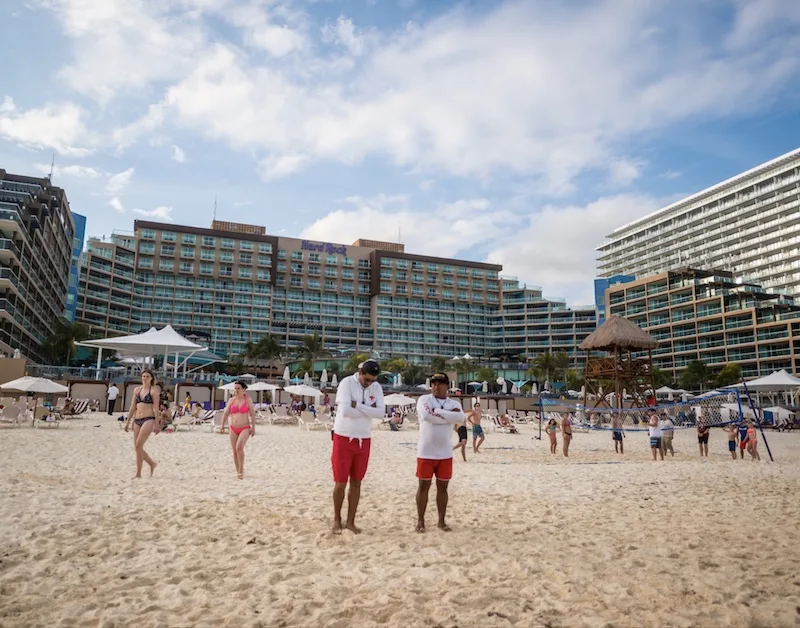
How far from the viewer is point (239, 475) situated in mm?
8797

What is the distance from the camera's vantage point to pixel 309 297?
310 ft

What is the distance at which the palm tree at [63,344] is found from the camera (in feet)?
180

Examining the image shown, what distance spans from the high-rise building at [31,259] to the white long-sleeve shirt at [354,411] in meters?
47.4

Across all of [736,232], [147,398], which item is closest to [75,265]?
[147,398]

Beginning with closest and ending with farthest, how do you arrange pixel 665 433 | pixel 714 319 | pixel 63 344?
pixel 665 433, pixel 63 344, pixel 714 319

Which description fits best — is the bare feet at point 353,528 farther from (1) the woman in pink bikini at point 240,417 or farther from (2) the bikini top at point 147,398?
(2) the bikini top at point 147,398

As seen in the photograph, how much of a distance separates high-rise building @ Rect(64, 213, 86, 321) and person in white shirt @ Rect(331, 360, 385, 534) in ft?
258

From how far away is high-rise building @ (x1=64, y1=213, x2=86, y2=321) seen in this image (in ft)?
241

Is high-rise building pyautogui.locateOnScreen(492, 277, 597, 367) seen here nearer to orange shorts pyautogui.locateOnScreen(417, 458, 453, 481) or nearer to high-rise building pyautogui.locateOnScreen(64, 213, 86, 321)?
high-rise building pyautogui.locateOnScreen(64, 213, 86, 321)

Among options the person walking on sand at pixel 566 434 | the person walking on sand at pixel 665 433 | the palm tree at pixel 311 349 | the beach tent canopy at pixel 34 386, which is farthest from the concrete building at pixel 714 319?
the beach tent canopy at pixel 34 386

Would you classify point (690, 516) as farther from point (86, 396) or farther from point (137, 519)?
point (86, 396)

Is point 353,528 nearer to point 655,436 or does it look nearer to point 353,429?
point 353,429

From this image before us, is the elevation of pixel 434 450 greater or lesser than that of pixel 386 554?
greater

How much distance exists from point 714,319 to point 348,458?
256ft
